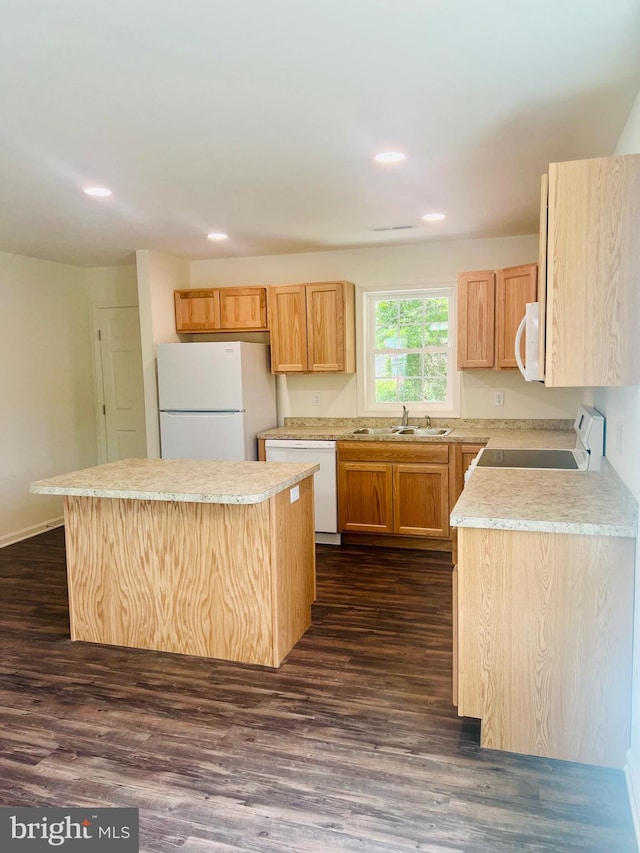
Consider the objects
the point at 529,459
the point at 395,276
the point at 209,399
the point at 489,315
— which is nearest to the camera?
the point at 529,459

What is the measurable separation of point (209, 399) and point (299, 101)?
293 cm

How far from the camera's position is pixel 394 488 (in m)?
4.65

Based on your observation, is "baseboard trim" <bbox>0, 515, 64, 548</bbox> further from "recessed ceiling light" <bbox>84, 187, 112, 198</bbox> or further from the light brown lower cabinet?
"recessed ceiling light" <bbox>84, 187, 112, 198</bbox>

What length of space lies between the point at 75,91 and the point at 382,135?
1198mm

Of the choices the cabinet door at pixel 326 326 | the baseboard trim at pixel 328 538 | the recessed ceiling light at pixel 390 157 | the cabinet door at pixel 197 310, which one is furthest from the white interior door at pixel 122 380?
the recessed ceiling light at pixel 390 157

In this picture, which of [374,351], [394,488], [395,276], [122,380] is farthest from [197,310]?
[394,488]

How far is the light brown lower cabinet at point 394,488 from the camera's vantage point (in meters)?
4.54

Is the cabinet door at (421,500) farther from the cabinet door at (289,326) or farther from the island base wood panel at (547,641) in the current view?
the island base wood panel at (547,641)

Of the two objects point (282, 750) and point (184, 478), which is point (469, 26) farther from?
point (282, 750)

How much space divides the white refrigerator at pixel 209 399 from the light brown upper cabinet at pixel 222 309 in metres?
0.29

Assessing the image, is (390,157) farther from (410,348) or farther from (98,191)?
(410,348)

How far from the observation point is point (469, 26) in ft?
5.73

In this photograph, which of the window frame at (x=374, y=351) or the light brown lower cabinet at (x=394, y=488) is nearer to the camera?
the light brown lower cabinet at (x=394, y=488)

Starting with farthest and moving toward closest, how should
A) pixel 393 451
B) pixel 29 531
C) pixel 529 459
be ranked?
pixel 29 531
pixel 393 451
pixel 529 459
